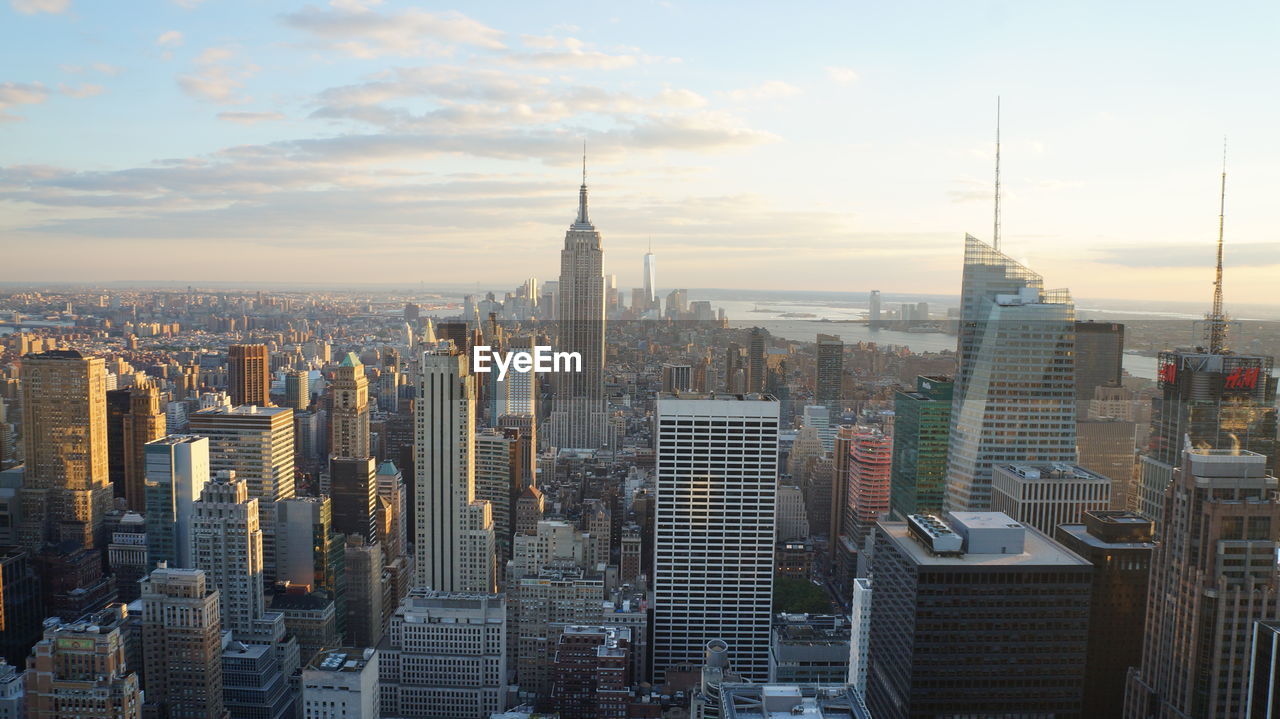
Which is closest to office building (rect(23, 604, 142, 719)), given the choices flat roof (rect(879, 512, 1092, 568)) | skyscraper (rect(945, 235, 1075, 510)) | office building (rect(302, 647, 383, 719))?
office building (rect(302, 647, 383, 719))

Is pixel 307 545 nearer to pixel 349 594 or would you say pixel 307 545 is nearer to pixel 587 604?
pixel 349 594

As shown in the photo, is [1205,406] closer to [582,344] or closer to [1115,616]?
[1115,616]

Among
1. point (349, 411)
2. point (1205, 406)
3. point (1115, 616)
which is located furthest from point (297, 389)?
point (1205, 406)

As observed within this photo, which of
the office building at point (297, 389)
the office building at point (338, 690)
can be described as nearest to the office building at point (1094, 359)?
the office building at point (338, 690)

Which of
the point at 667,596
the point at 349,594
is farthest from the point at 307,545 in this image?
the point at 667,596

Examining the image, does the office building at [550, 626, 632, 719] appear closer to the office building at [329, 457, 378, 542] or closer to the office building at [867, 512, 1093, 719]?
the office building at [867, 512, 1093, 719]

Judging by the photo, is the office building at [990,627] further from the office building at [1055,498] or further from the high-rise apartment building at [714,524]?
the high-rise apartment building at [714,524]
